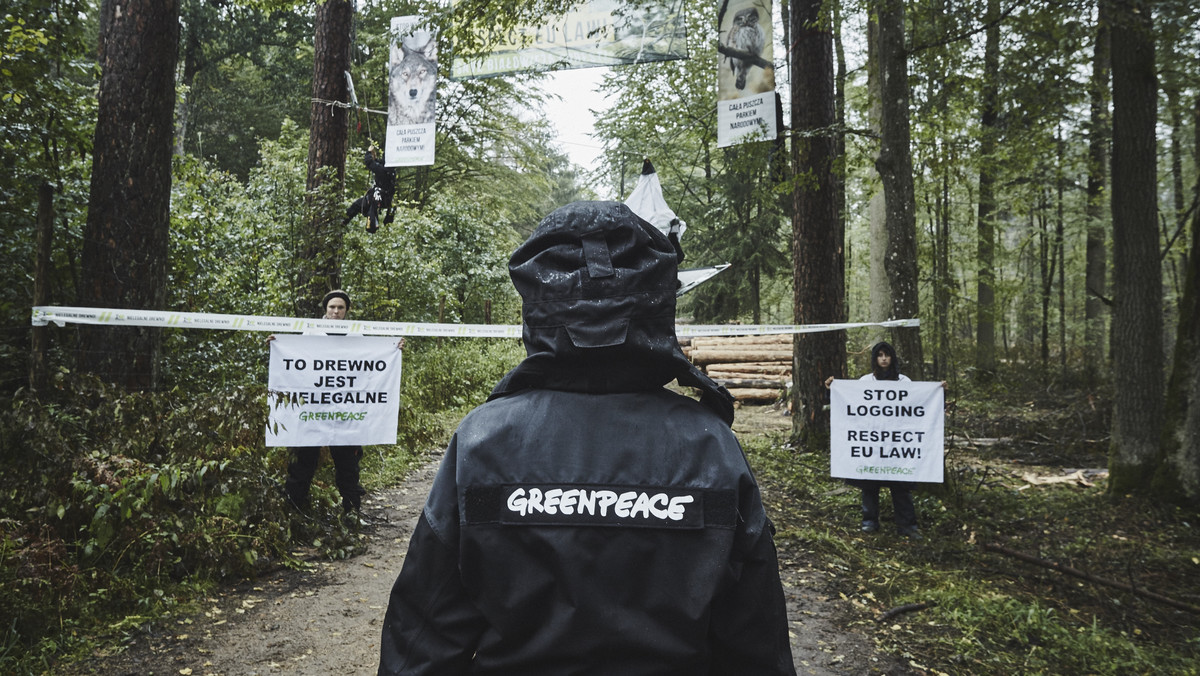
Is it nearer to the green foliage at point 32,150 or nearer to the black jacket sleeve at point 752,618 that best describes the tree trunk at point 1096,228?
the black jacket sleeve at point 752,618

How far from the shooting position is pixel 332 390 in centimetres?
629

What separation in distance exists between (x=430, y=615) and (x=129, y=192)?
6.28 m

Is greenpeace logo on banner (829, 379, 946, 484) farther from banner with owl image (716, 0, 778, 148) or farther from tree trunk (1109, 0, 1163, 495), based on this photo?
banner with owl image (716, 0, 778, 148)

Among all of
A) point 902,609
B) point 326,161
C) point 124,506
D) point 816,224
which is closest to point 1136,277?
point 816,224

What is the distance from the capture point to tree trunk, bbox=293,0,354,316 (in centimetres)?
793

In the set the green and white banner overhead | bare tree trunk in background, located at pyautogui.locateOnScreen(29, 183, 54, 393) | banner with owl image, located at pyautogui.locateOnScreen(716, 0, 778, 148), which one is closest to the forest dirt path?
bare tree trunk in background, located at pyautogui.locateOnScreen(29, 183, 54, 393)

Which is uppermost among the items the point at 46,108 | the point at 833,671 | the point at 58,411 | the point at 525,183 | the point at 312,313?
the point at 525,183

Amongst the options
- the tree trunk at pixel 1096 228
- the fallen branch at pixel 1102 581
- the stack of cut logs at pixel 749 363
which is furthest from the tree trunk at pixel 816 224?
the stack of cut logs at pixel 749 363

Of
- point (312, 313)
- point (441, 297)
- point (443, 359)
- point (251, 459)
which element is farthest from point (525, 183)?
point (251, 459)

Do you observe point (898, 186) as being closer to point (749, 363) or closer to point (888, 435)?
point (888, 435)

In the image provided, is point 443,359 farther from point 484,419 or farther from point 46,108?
point 484,419

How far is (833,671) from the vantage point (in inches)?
167

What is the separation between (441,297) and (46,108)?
12.7 metres

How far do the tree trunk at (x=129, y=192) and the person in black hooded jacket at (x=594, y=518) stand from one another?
230 inches
